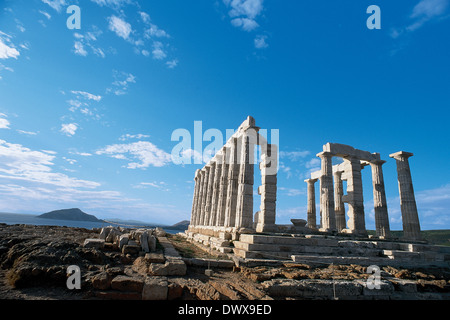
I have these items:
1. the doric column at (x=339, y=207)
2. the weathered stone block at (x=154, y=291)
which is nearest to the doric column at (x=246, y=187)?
the weathered stone block at (x=154, y=291)

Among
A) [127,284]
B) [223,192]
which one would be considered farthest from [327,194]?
[127,284]

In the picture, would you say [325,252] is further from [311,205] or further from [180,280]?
[311,205]

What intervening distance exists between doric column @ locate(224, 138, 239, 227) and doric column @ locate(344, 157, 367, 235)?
1141cm

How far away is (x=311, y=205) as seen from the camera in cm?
2812

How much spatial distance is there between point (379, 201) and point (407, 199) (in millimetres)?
2252

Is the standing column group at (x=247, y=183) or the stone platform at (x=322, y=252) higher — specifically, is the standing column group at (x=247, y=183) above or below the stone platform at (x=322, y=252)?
above

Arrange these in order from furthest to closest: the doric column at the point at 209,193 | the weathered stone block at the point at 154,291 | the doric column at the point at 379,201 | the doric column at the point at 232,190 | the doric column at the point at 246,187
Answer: the doric column at the point at 209,193 < the doric column at the point at 379,201 < the doric column at the point at 232,190 < the doric column at the point at 246,187 < the weathered stone block at the point at 154,291

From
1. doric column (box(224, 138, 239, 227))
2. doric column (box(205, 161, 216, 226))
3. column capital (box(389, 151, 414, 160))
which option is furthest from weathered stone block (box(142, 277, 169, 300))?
column capital (box(389, 151, 414, 160))

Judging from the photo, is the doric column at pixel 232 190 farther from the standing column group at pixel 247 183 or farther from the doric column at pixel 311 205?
the doric column at pixel 311 205

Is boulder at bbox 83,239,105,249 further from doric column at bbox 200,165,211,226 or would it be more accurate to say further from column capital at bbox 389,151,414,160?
column capital at bbox 389,151,414,160

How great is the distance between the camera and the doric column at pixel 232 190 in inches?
723
